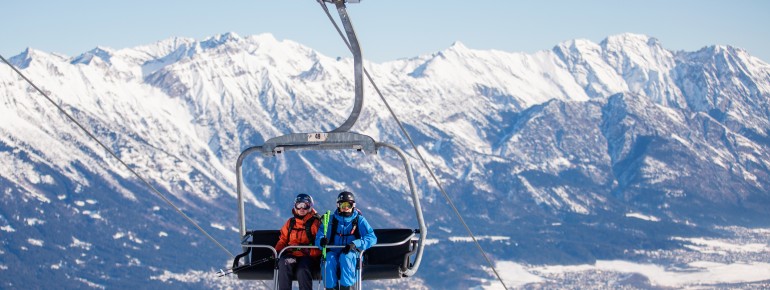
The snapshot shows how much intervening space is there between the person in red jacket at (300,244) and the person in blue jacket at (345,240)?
0.43 meters

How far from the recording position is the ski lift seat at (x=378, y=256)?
2522cm

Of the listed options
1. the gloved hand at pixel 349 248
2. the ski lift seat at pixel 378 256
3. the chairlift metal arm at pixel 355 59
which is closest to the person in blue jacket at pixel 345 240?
the gloved hand at pixel 349 248

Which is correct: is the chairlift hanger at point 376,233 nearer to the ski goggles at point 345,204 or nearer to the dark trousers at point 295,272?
the dark trousers at point 295,272

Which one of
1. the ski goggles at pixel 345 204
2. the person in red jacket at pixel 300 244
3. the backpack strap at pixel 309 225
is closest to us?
the person in red jacket at pixel 300 244

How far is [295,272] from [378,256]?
287cm

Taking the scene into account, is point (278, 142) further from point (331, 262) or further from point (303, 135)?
point (331, 262)

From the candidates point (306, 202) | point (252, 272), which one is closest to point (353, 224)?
point (306, 202)

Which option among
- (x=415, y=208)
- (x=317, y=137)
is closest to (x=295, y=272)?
(x=317, y=137)

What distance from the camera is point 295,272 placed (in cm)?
2405

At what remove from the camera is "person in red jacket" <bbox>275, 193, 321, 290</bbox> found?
2389 cm

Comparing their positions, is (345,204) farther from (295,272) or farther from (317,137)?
(295,272)

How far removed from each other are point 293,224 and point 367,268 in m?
1.75

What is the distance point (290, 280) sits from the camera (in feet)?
78.7

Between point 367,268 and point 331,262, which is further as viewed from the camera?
point 367,268
